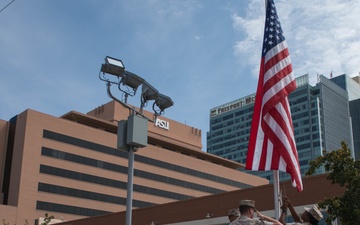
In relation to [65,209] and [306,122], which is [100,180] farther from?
[306,122]

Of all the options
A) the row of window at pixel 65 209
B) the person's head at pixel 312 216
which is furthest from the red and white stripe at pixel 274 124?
the row of window at pixel 65 209

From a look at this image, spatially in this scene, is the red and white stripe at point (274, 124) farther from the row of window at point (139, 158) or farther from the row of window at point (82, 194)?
the row of window at point (139, 158)

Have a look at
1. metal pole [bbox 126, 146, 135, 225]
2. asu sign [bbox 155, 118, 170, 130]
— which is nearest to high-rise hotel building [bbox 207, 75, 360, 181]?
asu sign [bbox 155, 118, 170, 130]

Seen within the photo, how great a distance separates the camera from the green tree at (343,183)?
15.0 m

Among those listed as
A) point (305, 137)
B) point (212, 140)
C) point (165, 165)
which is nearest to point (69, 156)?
point (165, 165)

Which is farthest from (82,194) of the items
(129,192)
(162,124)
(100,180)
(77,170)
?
(129,192)

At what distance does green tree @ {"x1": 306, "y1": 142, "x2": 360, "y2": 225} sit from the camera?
14992 mm

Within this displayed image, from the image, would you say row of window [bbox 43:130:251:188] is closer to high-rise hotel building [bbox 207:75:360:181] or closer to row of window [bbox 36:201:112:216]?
row of window [bbox 36:201:112:216]

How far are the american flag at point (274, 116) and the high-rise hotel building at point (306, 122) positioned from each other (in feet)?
385

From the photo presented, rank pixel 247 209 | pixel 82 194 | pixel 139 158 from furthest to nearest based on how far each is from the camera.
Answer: pixel 139 158, pixel 82 194, pixel 247 209

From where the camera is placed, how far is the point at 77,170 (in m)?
70.1

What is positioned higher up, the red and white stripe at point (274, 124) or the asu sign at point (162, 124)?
the asu sign at point (162, 124)

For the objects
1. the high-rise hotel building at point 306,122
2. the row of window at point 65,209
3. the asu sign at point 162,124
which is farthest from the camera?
the high-rise hotel building at point 306,122

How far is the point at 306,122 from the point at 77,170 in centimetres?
8159
